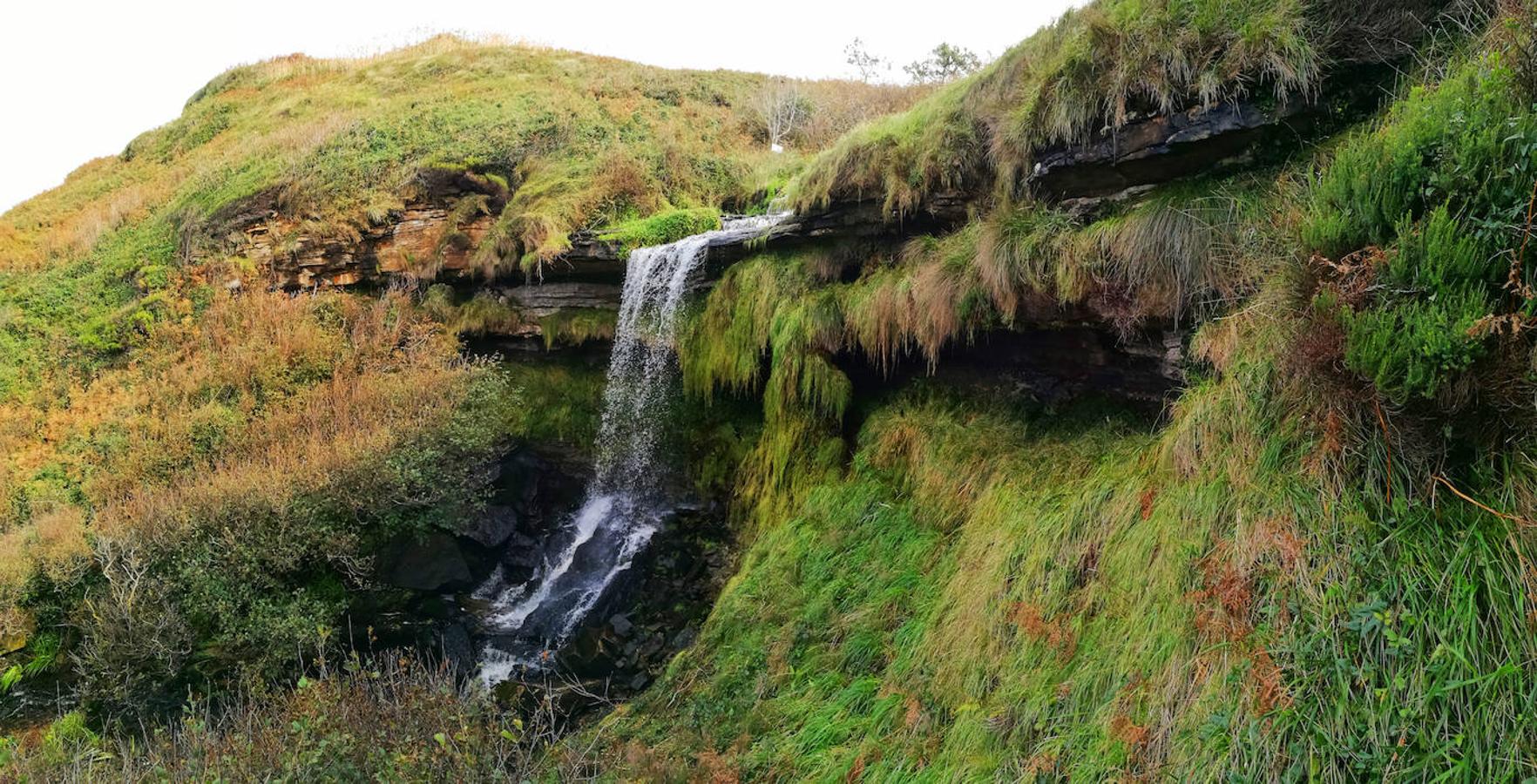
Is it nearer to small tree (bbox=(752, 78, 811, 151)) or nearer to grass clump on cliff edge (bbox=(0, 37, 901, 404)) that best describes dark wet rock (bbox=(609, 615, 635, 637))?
grass clump on cliff edge (bbox=(0, 37, 901, 404))

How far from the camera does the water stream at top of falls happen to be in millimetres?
8242

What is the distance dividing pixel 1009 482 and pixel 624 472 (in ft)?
20.6

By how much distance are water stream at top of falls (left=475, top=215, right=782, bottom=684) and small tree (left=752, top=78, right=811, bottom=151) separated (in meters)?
8.10

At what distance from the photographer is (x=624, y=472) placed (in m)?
10.2

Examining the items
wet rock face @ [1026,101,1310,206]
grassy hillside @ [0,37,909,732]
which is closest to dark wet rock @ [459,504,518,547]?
grassy hillside @ [0,37,909,732]

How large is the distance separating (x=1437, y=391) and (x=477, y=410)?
954cm

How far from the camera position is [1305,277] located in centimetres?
309

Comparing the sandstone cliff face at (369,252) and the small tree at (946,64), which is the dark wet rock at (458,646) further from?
the small tree at (946,64)

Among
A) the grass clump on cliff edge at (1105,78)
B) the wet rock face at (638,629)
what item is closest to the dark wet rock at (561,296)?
the wet rock face at (638,629)

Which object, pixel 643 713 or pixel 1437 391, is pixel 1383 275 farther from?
pixel 643 713

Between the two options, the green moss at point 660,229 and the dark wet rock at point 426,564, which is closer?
the dark wet rock at point 426,564

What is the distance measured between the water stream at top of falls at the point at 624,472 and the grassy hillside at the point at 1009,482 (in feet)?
2.36

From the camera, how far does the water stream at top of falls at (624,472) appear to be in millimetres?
8242

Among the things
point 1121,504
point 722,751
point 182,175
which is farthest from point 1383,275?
point 182,175
